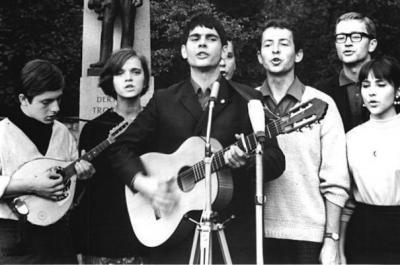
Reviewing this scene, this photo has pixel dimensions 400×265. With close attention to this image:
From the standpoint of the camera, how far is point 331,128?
13.0 ft

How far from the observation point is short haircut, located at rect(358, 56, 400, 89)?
404 centimetres

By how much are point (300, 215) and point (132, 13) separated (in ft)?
16.7

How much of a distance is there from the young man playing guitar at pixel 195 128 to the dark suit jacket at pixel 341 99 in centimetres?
90

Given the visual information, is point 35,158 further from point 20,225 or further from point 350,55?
point 350,55

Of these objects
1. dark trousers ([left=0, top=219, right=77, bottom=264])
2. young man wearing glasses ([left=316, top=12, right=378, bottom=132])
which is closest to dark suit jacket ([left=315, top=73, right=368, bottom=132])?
young man wearing glasses ([left=316, top=12, right=378, bottom=132])

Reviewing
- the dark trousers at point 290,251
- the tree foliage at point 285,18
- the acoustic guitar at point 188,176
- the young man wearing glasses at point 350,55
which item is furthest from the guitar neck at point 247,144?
the tree foliage at point 285,18

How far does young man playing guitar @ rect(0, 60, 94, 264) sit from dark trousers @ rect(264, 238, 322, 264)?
4.33 feet

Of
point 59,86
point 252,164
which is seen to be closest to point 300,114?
point 252,164

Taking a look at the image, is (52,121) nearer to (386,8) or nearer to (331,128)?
(331,128)

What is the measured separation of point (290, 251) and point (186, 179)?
79cm

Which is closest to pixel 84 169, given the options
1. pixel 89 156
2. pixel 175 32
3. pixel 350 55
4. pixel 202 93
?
pixel 89 156

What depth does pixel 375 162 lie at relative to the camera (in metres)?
3.84

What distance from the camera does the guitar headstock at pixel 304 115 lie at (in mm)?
3406

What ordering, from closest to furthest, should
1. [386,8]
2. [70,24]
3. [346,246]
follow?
[346,246]
[70,24]
[386,8]
